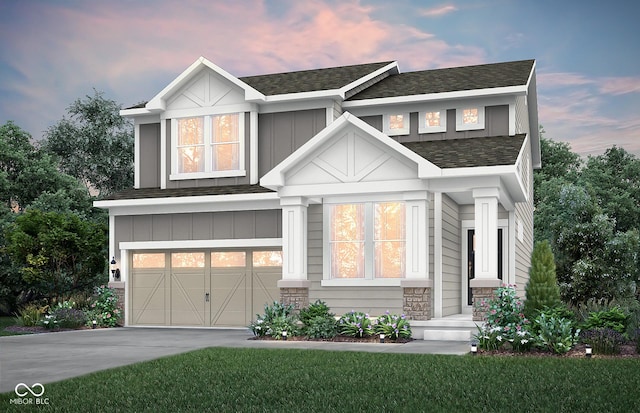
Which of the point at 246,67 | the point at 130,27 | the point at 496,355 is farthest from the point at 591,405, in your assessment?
the point at 246,67

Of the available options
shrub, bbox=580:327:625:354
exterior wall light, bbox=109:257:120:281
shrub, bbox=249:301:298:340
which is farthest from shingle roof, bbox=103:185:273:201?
shrub, bbox=580:327:625:354

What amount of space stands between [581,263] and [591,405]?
1903cm

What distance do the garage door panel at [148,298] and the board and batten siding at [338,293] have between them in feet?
16.9

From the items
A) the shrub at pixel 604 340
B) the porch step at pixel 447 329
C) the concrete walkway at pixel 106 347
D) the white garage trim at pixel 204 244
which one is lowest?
the concrete walkway at pixel 106 347

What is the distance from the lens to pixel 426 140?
68.6 feet

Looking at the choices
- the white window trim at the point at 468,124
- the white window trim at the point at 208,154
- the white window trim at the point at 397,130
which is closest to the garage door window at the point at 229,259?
the white window trim at the point at 208,154

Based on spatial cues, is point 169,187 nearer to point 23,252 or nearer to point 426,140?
point 23,252

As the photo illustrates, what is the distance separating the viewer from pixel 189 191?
70.1 feet

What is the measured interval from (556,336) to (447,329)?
3.78 metres

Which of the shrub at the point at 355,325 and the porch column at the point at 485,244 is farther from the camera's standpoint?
the porch column at the point at 485,244

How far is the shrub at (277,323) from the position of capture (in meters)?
16.8

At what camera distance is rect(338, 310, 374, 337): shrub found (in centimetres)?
1633

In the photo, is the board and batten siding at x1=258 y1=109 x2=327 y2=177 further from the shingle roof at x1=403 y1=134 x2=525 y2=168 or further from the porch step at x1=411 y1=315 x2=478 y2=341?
the porch step at x1=411 y1=315 x2=478 y2=341

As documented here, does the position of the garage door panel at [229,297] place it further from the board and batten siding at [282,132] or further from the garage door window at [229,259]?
the board and batten siding at [282,132]
